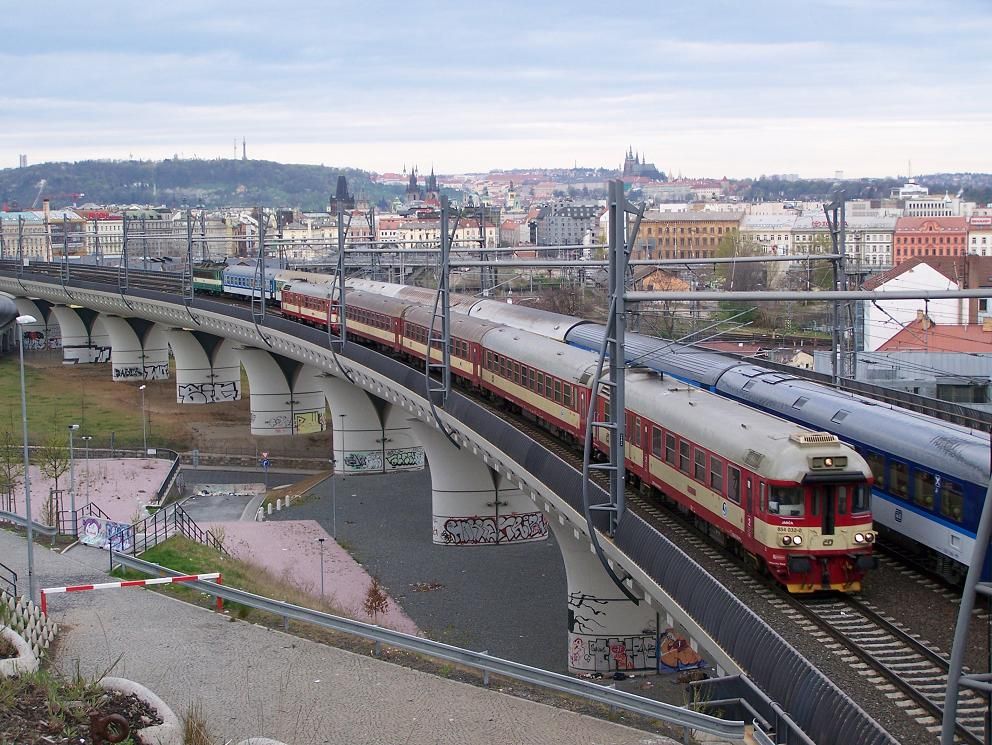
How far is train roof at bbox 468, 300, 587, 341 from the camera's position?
43.4 m

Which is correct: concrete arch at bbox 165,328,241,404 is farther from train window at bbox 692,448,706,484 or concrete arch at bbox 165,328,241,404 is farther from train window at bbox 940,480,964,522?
train window at bbox 940,480,964,522

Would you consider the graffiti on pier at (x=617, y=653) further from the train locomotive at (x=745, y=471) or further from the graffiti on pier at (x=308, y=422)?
the graffiti on pier at (x=308, y=422)

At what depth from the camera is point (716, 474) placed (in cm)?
2194

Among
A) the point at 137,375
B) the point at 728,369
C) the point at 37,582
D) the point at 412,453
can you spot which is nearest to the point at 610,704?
the point at 728,369

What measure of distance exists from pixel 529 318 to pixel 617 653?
16.6 m

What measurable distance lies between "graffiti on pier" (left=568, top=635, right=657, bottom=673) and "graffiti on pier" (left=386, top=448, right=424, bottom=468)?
3338 cm

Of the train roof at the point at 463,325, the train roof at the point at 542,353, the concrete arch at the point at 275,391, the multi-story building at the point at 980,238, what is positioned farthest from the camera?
the multi-story building at the point at 980,238

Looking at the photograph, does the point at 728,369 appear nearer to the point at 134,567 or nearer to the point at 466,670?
the point at 466,670

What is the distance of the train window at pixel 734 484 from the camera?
20927 millimetres

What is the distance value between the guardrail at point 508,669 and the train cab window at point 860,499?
4.37 metres

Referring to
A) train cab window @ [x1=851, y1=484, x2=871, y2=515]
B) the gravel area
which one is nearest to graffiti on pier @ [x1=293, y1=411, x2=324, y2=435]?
the gravel area

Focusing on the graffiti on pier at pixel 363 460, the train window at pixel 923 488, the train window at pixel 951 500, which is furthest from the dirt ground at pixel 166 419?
the train window at pixel 951 500

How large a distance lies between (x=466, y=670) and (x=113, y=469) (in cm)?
4505

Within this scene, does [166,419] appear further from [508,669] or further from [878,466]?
[878,466]
